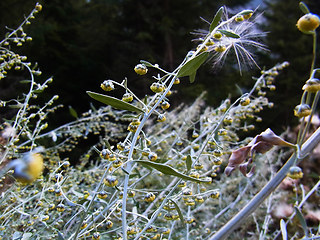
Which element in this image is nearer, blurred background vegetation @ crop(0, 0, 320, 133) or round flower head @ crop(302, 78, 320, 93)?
round flower head @ crop(302, 78, 320, 93)

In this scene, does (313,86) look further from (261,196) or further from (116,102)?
(116,102)

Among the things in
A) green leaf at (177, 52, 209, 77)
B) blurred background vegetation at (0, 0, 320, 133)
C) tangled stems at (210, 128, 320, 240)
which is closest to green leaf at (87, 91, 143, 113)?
green leaf at (177, 52, 209, 77)

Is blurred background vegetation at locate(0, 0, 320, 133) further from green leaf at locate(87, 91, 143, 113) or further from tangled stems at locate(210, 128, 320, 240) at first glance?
tangled stems at locate(210, 128, 320, 240)

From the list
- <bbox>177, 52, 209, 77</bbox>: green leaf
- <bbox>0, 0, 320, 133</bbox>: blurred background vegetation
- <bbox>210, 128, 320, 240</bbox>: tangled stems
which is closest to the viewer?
<bbox>210, 128, 320, 240</bbox>: tangled stems

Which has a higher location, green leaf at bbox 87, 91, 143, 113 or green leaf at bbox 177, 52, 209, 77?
green leaf at bbox 177, 52, 209, 77

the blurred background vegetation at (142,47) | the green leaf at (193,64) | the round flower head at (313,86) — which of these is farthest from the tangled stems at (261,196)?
the blurred background vegetation at (142,47)

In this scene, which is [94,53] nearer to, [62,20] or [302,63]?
[62,20]

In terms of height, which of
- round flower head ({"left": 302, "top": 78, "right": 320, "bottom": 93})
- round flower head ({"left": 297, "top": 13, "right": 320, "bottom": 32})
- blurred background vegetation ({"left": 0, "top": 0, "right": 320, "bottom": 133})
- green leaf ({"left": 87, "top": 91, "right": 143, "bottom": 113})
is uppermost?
blurred background vegetation ({"left": 0, "top": 0, "right": 320, "bottom": 133})

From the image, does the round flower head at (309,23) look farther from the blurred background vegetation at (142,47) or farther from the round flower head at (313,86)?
the blurred background vegetation at (142,47)

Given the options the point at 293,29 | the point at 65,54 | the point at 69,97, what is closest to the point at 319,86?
the point at 69,97
